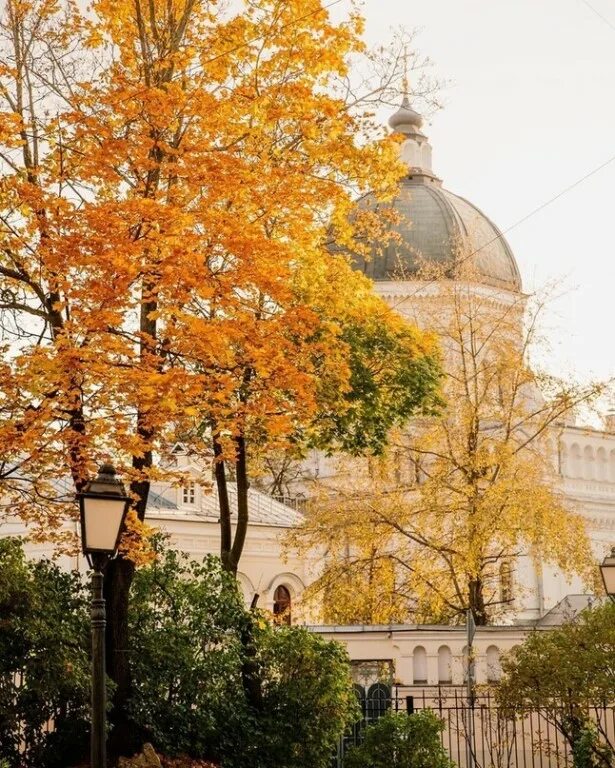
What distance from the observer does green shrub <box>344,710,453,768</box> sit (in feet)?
52.7

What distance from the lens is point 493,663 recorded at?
24.7 meters

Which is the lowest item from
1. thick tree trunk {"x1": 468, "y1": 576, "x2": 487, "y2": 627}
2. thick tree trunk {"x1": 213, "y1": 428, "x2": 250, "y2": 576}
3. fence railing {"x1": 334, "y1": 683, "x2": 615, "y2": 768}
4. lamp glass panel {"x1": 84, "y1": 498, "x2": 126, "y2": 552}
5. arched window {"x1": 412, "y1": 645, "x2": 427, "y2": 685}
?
fence railing {"x1": 334, "y1": 683, "x2": 615, "y2": 768}

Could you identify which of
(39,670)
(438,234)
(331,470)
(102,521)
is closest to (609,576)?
(39,670)

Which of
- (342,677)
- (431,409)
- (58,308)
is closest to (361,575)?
(431,409)

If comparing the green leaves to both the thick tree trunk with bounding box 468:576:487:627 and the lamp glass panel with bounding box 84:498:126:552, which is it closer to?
the thick tree trunk with bounding box 468:576:487:627

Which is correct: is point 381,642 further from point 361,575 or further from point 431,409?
point 431,409

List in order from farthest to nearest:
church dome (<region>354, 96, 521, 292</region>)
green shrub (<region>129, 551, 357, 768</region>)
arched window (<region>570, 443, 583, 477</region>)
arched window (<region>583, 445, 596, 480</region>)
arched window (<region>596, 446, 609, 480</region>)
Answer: arched window (<region>596, 446, 609, 480</region>)
arched window (<region>583, 445, 596, 480</region>)
arched window (<region>570, 443, 583, 477</region>)
church dome (<region>354, 96, 521, 292</region>)
green shrub (<region>129, 551, 357, 768</region>)

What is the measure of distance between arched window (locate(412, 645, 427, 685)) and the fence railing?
17.5 inches

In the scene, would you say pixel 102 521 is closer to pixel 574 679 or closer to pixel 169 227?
pixel 169 227

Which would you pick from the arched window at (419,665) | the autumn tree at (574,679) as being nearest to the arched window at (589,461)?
the arched window at (419,665)

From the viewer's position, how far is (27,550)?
31.5 m

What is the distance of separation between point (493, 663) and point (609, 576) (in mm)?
9539

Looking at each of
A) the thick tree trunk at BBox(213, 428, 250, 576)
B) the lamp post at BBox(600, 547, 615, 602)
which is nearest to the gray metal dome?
the thick tree trunk at BBox(213, 428, 250, 576)

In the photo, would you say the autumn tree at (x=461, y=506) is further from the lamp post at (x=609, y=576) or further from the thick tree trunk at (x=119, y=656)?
the thick tree trunk at (x=119, y=656)
